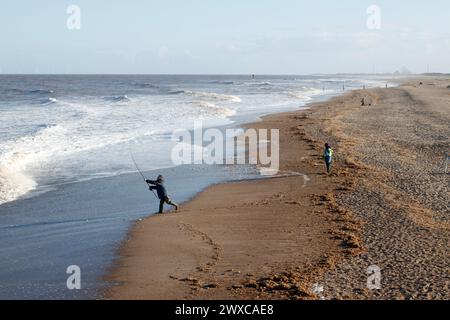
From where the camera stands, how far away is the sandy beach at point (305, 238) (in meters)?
9.09

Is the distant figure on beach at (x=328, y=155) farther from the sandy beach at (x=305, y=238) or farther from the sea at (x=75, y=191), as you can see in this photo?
the sea at (x=75, y=191)

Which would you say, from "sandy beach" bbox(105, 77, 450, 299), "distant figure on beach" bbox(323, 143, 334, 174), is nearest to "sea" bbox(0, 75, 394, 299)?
"sandy beach" bbox(105, 77, 450, 299)

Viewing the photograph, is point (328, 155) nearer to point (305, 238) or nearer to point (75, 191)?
point (305, 238)

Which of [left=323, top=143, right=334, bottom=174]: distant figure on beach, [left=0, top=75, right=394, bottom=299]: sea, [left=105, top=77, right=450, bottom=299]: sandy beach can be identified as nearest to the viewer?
[left=105, top=77, right=450, bottom=299]: sandy beach

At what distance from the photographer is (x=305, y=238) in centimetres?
1177

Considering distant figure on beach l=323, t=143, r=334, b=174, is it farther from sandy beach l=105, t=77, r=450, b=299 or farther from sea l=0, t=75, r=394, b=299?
sea l=0, t=75, r=394, b=299

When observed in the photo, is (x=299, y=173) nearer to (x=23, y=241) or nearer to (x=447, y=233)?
(x=447, y=233)

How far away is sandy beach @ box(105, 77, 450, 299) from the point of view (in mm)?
9086

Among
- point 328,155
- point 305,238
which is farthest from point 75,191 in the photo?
point 328,155

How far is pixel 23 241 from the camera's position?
460 inches

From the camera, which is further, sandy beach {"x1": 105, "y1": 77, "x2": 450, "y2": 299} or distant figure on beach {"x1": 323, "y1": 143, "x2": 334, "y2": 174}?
distant figure on beach {"x1": 323, "y1": 143, "x2": 334, "y2": 174}

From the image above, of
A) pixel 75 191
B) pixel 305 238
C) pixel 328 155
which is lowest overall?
pixel 305 238
